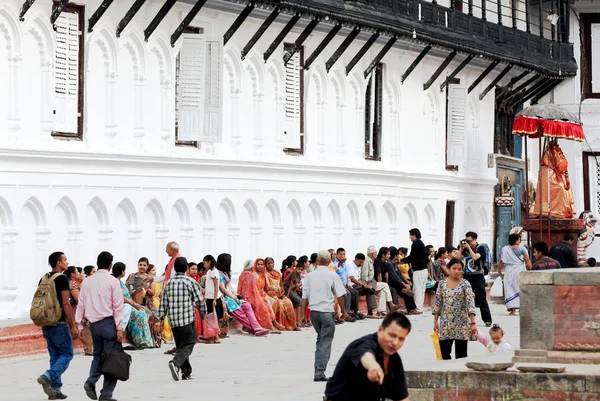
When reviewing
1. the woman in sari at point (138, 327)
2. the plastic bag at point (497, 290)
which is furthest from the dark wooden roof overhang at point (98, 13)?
the plastic bag at point (497, 290)

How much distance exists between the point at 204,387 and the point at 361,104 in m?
19.2

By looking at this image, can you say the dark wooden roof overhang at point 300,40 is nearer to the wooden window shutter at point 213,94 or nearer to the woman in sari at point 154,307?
the wooden window shutter at point 213,94

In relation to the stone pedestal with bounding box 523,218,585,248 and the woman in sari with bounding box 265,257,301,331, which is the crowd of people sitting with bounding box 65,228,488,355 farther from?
the stone pedestal with bounding box 523,218,585,248

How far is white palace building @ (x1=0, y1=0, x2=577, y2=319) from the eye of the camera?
83.6 feet

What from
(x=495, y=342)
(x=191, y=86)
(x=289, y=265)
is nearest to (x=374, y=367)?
(x=495, y=342)

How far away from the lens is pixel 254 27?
31.8 meters

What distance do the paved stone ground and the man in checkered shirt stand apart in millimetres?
505

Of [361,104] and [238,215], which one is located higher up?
[361,104]

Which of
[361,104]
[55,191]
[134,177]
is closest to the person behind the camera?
[55,191]

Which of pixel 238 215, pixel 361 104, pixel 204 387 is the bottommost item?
pixel 204 387

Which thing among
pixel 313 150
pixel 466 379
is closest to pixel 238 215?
pixel 313 150

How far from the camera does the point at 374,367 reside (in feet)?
29.1

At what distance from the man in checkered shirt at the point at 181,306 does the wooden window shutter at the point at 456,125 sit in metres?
22.7

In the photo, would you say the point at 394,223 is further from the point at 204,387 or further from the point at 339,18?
the point at 204,387
